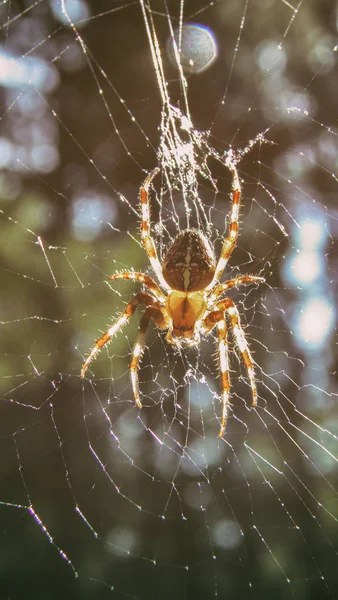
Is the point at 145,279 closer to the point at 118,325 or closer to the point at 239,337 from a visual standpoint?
the point at 118,325

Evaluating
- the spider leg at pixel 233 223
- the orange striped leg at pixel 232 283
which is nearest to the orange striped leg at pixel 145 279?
the orange striped leg at pixel 232 283

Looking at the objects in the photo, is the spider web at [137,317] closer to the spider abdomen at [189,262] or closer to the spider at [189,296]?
the spider at [189,296]

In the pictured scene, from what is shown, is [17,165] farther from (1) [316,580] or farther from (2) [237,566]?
(1) [316,580]

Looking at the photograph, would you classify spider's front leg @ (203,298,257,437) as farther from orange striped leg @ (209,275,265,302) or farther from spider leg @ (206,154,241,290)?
spider leg @ (206,154,241,290)

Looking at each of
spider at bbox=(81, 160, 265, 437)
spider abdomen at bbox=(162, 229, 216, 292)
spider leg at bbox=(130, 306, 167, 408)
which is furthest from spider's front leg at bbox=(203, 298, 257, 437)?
spider leg at bbox=(130, 306, 167, 408)

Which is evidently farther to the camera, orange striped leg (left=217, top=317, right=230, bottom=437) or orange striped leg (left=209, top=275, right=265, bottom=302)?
orange striped leg (left=209, top=275, right=265, bottom=302)

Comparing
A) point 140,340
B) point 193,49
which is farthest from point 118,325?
point 193,49

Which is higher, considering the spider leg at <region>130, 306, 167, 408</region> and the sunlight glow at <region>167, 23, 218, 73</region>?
the sunlight glow at <region>167, 23, 218, 73</region>
